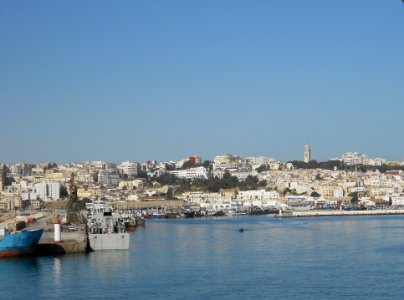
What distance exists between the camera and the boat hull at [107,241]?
74.0 ft

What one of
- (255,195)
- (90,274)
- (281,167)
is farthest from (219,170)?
(90,274)

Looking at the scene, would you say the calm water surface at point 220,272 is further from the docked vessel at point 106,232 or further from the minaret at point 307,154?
the minaret at point 307,154

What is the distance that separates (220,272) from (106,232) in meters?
5.71

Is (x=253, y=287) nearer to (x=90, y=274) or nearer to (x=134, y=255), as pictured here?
(x=90, y=274)

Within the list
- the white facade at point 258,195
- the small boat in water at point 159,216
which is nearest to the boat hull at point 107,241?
the small boat in water at point 159,216

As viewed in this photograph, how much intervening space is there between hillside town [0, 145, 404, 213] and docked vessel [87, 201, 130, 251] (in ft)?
108

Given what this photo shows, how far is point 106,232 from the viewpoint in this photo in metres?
23.3

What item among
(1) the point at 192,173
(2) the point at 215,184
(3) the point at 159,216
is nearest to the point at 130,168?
(1) the point at 192,173

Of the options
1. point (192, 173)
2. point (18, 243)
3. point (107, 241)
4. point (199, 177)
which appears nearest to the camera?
point (18, 243)

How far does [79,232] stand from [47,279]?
30.0 ft

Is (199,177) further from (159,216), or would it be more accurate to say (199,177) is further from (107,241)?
(107,241)

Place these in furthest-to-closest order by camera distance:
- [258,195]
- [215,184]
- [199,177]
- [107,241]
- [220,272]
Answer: [199,177], [215,184], [258,195], [107,241], [220,272]

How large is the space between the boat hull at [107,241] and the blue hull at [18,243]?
5.54 feet

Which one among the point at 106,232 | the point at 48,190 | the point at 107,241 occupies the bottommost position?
the point at 107,241
